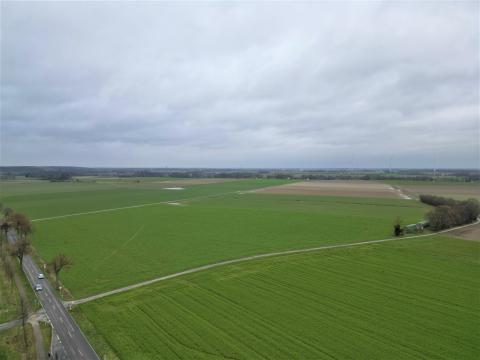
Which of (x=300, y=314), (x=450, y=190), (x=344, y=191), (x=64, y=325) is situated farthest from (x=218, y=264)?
(x=450, y=190)

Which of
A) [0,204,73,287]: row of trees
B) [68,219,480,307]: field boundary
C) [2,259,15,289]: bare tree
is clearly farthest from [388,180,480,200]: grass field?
[2,259,15,289]: bare tree

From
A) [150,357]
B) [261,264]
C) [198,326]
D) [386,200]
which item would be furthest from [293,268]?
[386,200]

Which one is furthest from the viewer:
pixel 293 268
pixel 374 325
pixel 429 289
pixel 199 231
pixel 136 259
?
pixel 199 231

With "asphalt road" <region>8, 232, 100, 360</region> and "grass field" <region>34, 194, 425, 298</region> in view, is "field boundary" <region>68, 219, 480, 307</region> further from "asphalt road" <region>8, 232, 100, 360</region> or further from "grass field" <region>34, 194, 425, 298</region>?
"asphalt road" <region>8, 232, 100, 360</region>

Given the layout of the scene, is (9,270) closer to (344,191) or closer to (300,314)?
(300,314)

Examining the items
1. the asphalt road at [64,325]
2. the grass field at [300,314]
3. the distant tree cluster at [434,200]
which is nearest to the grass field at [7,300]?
the asphalt road at [64,325]

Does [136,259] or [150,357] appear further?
[136,259]

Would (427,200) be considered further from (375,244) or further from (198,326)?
(198,326)
